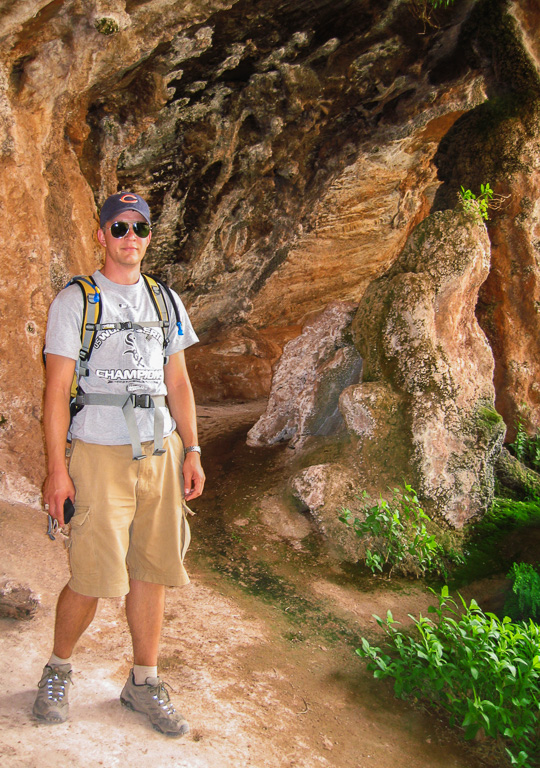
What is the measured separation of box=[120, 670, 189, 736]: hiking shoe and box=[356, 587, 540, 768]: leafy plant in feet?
4.03

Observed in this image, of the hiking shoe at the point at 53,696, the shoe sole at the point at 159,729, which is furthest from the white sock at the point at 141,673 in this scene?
the hiking shoe at the point at 53,696

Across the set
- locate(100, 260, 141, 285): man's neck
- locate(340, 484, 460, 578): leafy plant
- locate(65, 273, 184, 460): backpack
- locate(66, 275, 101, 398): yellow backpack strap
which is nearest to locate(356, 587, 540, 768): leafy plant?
locate(340, 484, 460, 578): leafy plant

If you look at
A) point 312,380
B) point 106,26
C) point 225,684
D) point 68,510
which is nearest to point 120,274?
point 68,510

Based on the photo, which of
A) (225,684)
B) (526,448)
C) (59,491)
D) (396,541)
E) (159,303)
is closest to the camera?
(59,491)

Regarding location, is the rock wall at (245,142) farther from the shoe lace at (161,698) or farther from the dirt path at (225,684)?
the shoe lace at (161,698)

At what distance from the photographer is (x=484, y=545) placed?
496 centimetres

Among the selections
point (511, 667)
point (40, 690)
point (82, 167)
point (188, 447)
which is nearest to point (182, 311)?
point (188, 447)

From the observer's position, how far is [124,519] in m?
2.26

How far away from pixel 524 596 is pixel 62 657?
3.04 meters

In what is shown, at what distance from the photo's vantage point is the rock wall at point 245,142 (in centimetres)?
416

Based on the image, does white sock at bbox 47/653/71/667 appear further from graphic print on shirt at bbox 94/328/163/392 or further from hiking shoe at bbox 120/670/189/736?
graphic print on shirt at bbox 94/328/163/392

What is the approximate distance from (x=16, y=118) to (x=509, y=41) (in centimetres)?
508

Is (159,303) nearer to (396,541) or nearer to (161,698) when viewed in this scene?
(161,698)

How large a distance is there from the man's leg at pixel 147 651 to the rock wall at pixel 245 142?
78.2 inches
